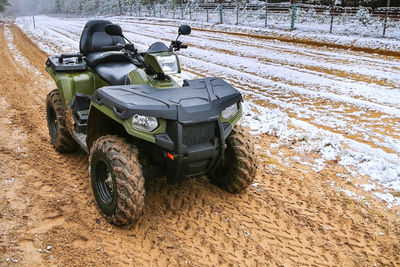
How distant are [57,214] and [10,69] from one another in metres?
8.91

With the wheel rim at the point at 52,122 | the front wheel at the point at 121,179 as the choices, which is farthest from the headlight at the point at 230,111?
the wheel rim at the point at 52,122

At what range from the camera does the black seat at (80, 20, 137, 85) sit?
412 cm

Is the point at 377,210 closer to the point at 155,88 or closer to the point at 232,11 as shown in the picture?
the point at 155,88

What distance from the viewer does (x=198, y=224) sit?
3.37m

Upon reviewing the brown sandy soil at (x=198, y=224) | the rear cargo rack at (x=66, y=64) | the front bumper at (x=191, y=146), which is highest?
the rear cargo rack at (x=66, y=64)

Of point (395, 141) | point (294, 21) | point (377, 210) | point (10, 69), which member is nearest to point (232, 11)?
point (294, 21)

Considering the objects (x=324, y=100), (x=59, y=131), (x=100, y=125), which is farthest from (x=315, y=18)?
(x=100, y=125)

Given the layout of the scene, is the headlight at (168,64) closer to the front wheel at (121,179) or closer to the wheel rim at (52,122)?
the front wheel at (121,179)

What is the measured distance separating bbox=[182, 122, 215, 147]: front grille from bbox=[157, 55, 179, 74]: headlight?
2.28ft

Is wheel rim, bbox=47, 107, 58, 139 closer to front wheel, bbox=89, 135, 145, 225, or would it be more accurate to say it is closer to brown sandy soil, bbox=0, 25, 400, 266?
brown sandy soil, bbox=0, 25, 400, 266

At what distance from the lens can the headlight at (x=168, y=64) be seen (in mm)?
3383

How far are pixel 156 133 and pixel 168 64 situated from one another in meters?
0.80

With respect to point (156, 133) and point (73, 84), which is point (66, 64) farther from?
point (156, 133)

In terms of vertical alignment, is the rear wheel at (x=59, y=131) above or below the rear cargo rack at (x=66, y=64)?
below
